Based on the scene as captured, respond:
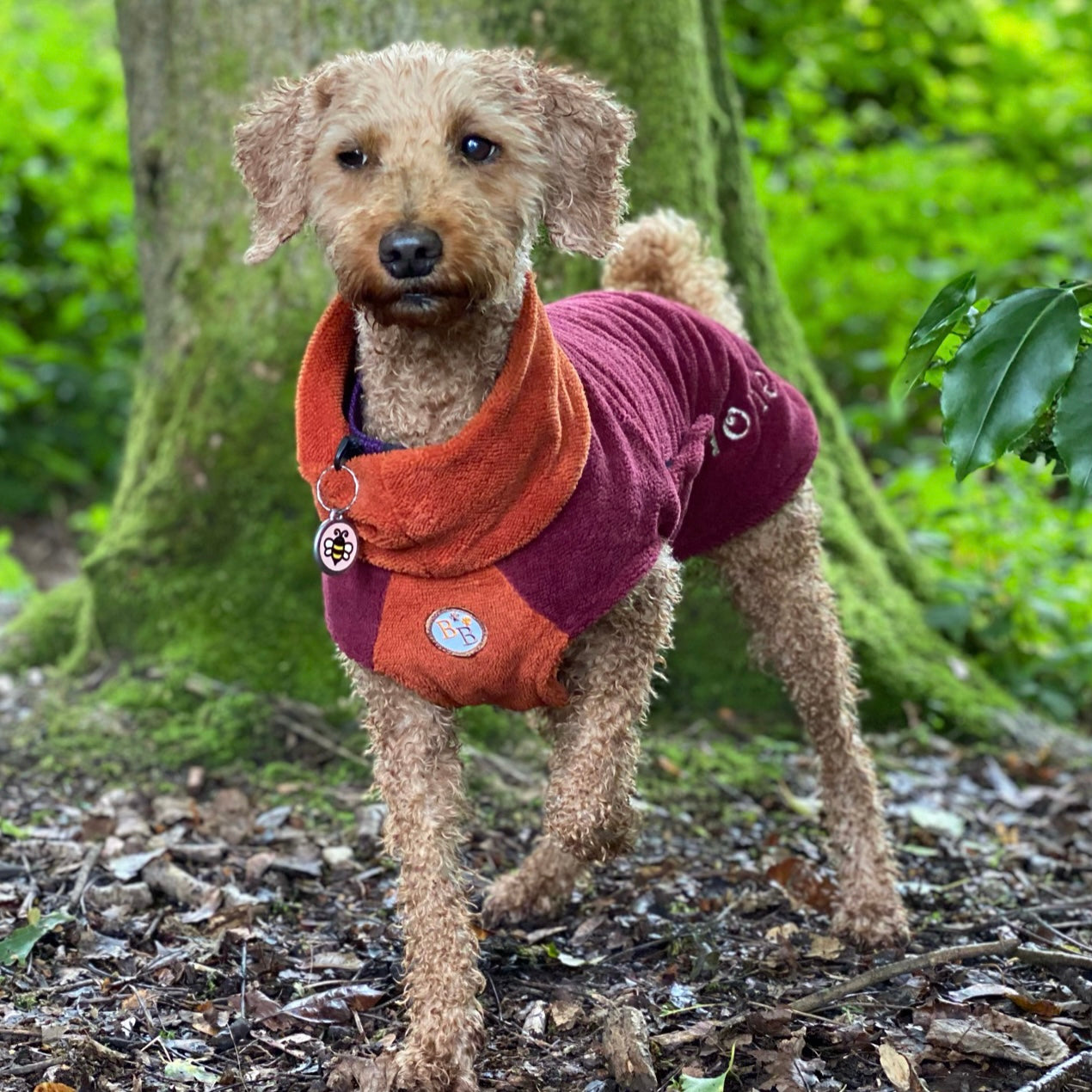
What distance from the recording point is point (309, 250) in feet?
14.5

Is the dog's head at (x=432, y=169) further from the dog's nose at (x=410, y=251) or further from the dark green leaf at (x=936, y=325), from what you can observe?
the dark green leaf at (x=936, y=325)

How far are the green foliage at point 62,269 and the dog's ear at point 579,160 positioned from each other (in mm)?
5999

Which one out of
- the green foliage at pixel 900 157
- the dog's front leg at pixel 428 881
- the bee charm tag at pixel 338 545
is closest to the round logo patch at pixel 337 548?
the bee charm tag at pixel 338 545

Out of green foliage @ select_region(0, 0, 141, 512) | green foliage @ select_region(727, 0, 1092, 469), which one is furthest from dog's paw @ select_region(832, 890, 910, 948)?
green foliage @ select_region(0, 0, 141, 512)

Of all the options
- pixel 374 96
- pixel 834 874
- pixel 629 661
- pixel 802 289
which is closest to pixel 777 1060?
pixel 629 661

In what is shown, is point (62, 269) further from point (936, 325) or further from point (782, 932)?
point (936, 325)

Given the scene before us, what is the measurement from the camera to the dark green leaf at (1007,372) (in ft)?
7.59

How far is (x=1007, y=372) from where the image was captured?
235 centimetres

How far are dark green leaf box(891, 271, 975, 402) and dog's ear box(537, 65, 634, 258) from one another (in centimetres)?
66

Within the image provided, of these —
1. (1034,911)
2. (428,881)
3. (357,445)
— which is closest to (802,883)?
(1034,911)

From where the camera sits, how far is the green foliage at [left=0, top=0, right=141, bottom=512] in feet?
26.8

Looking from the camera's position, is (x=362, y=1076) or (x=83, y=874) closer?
(x=362, y=1076)

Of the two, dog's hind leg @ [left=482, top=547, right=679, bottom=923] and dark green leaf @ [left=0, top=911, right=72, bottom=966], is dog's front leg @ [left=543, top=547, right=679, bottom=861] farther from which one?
dark green leaf @ [left=0, top=911, right=72, bottom=966]

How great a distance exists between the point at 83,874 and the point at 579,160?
2.07 m
